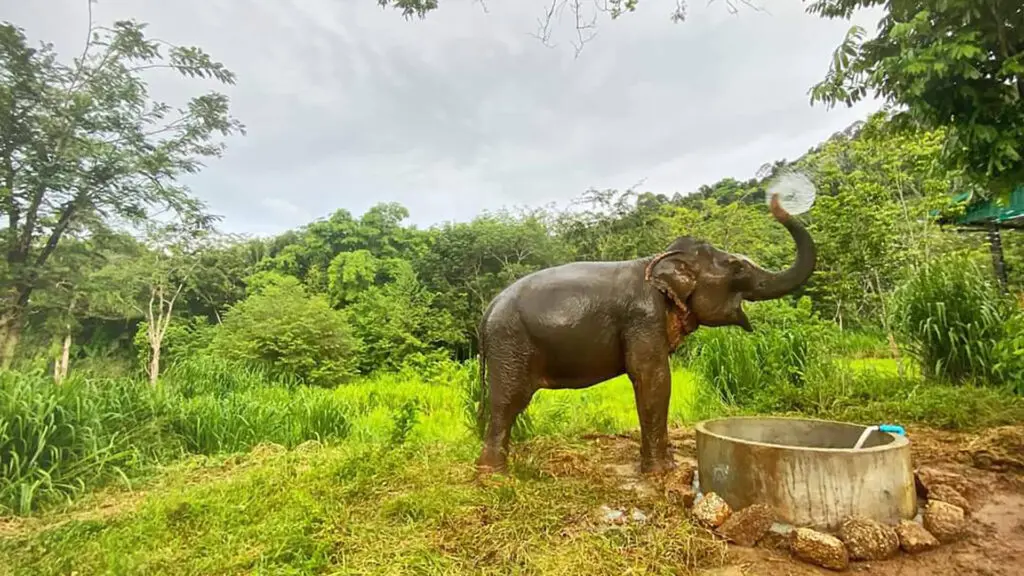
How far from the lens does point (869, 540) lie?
2.05 meters

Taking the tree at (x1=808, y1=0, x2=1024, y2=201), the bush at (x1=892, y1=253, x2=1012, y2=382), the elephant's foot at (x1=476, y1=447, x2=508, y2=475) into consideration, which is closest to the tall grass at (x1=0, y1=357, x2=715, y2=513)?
the elephant's foot at (x1=476, y1=447, x2=508, y2=475)

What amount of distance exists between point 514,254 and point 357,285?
4765 millimetres

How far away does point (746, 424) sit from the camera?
3.08 metres

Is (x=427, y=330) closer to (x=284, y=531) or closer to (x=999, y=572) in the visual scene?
(x=284, y=531)

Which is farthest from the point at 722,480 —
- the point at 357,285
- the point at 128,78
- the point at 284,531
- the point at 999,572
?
the point at 357,285

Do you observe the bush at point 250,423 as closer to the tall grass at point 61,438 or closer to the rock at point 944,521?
the tall grass at point 61,438

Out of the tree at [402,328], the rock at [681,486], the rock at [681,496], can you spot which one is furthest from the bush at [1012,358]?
the tree at [402,328]

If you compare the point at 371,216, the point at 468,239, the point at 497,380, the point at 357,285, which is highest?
the point at 371,216

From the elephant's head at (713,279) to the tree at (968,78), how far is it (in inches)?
32.2

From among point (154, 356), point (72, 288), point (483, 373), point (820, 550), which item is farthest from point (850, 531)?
point (154, 356)

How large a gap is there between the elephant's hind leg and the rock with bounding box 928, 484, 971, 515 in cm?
201

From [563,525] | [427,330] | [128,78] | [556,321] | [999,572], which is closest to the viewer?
[999,572]

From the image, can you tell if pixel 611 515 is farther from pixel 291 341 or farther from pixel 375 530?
pixel 291 341

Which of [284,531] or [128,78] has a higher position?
[128,78]
